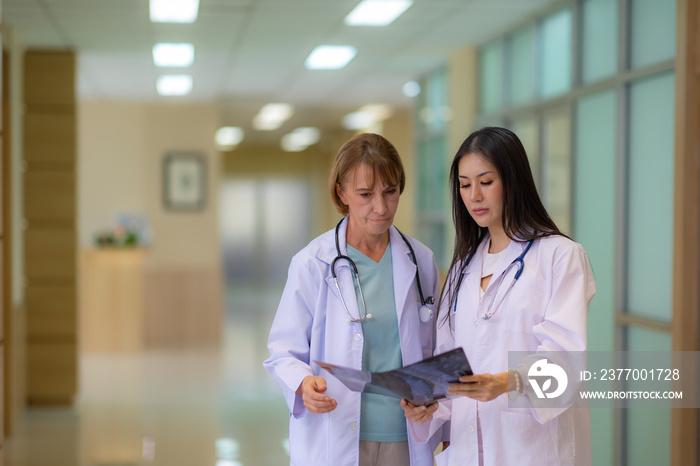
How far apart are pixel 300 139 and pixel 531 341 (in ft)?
49.2

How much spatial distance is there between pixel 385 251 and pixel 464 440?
629 millimetres

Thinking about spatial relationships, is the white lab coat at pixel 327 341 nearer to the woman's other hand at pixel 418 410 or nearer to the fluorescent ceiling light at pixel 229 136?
the woman's other hand at pixel 418 410

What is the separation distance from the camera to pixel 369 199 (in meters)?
2.21

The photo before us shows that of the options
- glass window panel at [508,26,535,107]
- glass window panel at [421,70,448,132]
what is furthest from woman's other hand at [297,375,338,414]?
glass window panel at [421,70,448,132]

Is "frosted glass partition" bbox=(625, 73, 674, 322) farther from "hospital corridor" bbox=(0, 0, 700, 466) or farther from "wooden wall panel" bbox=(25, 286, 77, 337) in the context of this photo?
"wooden wall panel" bbox=(25, 286, 77, 337)

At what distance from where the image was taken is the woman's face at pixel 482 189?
6.72 ft

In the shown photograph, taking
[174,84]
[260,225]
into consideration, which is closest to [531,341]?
[174,84]

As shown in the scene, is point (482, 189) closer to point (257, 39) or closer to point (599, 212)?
point (599, 212)

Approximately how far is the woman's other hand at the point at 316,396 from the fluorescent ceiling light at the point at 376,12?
4.08 meters

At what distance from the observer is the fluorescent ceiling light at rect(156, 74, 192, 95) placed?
339 inches

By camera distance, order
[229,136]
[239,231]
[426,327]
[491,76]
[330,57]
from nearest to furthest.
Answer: [426,327], [491,76], [330,57], [229,136], [239,231]

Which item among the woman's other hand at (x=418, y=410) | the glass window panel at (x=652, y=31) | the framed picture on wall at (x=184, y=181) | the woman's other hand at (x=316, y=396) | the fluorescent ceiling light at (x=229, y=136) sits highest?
the fluorescent ceiling light at (x=229, y=136)

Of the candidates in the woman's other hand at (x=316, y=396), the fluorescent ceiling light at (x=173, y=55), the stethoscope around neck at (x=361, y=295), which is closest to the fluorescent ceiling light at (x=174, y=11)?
the fluorescent ceiling light at (x=173, y=55)

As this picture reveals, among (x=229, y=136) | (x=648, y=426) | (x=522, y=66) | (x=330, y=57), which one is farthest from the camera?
(x=229, y=136)
